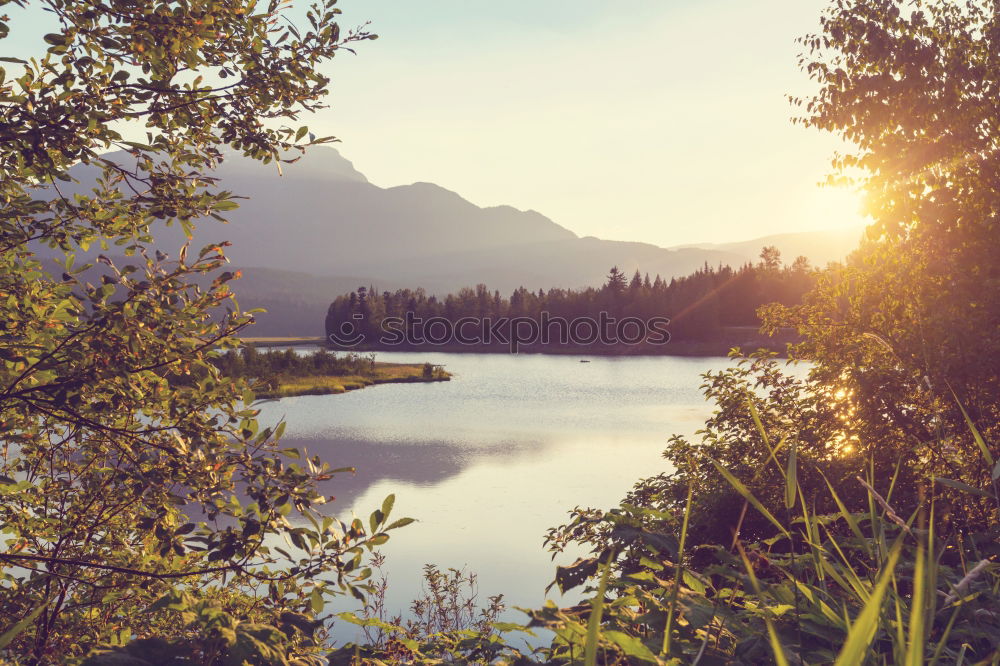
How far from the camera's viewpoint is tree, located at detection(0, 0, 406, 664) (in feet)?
11.0

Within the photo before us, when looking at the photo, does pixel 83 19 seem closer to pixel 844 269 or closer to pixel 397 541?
pixel 844 269

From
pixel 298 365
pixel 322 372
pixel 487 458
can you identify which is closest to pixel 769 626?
pixel 487 458

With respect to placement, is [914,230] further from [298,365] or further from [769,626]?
[298,365]

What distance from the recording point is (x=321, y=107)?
14.0 ft

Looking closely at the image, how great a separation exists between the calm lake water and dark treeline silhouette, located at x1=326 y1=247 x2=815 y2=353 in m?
60.5

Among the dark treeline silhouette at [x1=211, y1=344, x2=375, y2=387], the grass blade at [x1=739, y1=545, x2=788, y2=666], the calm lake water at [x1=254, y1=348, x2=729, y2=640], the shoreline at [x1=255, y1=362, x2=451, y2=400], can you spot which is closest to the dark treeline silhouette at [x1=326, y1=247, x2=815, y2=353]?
the shoreline at [x1=255, y1=362, x2=451, y2=400]

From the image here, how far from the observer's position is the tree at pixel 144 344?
336 cm

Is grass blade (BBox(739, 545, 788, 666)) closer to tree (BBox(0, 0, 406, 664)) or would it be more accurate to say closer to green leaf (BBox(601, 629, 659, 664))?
green leaf (BBox(601, 629, 659, 664))

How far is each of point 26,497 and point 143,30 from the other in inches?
105

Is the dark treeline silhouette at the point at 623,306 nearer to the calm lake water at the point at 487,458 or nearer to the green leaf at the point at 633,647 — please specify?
the calm lake water at the point at 487,458

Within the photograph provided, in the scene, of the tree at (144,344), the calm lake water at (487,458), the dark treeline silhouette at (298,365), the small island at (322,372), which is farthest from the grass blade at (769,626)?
the dark treeline silhouette at (298,365)

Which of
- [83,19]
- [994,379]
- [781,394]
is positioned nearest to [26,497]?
[83,19]

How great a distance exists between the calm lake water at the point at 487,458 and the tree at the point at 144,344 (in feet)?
4.09

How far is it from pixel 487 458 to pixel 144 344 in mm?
21486
